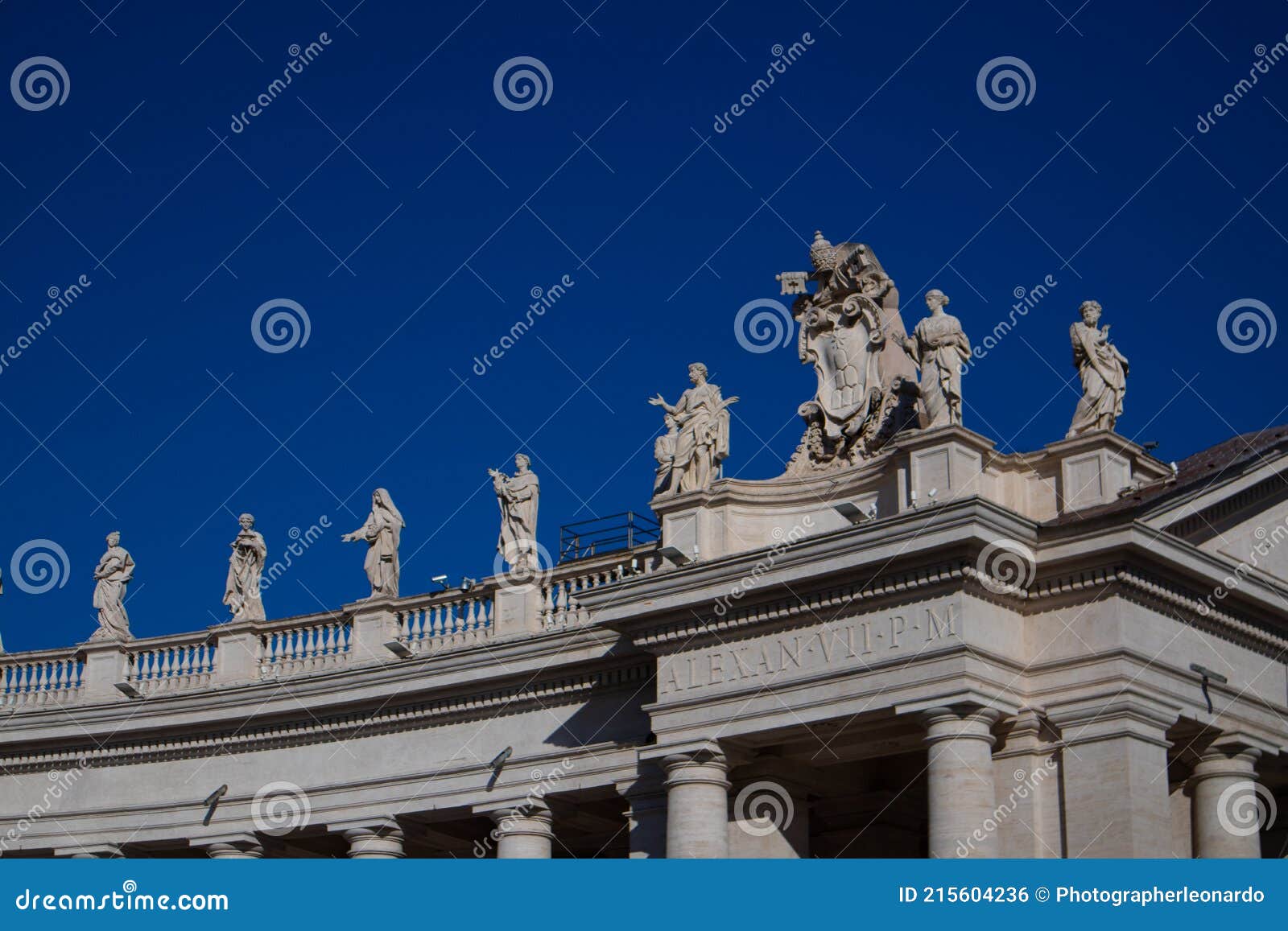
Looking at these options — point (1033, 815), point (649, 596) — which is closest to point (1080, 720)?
point (1033, 815)

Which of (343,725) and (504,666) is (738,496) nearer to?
(504,666)

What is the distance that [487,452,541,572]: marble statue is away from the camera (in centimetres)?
4575

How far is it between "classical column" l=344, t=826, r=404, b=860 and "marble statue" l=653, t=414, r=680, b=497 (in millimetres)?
9292

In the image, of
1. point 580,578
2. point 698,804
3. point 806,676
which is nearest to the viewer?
point 806,676

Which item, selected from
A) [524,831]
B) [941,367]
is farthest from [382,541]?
[941,367]

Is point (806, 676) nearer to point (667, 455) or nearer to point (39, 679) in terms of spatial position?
point (667, 455)

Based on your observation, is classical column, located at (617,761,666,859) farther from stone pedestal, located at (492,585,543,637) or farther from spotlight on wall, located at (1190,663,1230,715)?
spotlight on wall, located at (1190,663,1230,715)

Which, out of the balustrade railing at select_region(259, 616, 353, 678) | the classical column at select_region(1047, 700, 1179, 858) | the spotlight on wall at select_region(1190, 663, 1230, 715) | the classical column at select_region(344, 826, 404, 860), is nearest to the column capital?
the classical column at select_region(344, 826, 404, 860)

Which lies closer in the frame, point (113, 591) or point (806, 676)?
point (806, 676)

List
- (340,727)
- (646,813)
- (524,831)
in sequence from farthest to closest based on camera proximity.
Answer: (340,727) → (524,831) → (646,813)

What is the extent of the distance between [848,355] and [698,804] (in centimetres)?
954

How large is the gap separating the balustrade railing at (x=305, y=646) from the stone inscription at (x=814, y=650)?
401 inches

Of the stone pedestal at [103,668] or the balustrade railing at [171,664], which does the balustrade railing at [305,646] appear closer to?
the balustrade railing at [171,664]

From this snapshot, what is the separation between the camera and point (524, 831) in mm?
43781
